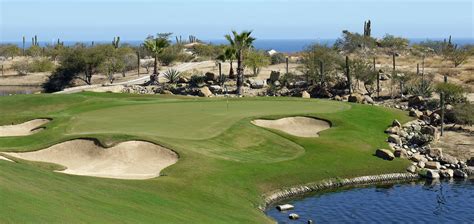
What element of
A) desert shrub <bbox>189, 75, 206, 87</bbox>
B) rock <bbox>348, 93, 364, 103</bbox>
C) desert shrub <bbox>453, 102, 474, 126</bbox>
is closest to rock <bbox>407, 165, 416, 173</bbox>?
desert shrub <bbox>453, 102, 474, 126</bbox>

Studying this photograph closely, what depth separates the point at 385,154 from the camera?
35781mm

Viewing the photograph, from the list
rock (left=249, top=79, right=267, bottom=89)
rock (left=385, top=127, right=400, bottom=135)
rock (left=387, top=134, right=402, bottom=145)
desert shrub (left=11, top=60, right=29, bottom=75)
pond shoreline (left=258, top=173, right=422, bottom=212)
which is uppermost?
desert shrub (left=11, top=60, right=29, bottom=75)

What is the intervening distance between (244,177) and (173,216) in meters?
9.61

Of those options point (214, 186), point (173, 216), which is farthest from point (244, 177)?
point (173, 216)

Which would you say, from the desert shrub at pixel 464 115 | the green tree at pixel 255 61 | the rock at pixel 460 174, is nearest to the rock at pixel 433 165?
the rock at pixel 460 174

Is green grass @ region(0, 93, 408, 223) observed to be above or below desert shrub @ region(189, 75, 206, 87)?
below

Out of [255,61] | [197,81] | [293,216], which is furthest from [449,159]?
[255,61]

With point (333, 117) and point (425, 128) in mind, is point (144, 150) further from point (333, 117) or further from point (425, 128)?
point (425, 128)

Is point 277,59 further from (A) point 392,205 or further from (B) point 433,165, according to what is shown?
(A) point 392,205

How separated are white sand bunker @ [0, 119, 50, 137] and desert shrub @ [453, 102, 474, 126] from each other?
32516mm

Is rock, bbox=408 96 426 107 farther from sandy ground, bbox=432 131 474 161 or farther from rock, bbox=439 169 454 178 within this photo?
rock, bbox=439 169 454 178

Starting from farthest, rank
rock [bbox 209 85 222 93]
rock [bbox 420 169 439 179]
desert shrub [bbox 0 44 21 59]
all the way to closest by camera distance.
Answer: desert shrub [bbox 0 44 21 59], rock [bbox 209 85 222 93], rock [bbox 420 169 439 179]

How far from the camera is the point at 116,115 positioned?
4281 centimetres

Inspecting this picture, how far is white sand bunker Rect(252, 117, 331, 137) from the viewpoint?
1560 inches
